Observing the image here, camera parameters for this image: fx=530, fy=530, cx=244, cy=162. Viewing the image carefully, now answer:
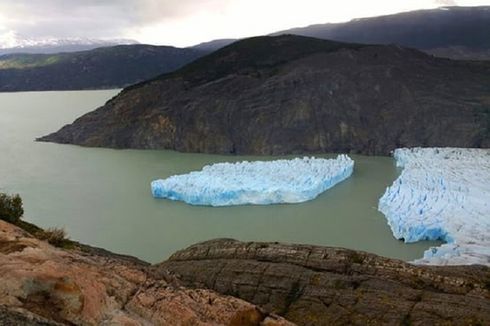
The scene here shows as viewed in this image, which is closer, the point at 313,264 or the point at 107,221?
the point at 313,264

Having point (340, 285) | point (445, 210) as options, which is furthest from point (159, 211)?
point (340, 285)

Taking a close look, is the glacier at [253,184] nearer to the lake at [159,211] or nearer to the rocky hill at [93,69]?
the lake at [159,211]

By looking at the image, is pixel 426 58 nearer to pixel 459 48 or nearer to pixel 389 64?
pixel 389 64

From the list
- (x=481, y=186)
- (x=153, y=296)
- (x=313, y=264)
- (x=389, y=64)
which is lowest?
(x=481, y=186)

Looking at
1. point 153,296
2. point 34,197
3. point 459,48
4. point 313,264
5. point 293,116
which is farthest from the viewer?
point 459,48

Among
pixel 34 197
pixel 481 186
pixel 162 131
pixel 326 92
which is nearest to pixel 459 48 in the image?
pixel 326 92

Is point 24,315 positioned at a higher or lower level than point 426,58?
lower
